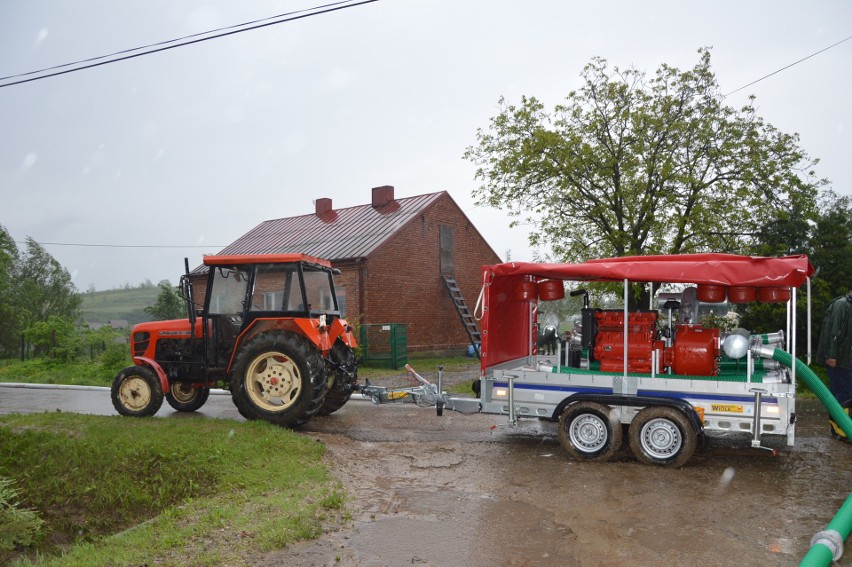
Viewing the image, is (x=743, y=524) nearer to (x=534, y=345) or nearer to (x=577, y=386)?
(x=577, y=386)

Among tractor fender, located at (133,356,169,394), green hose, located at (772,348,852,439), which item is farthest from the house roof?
green hose, located at (772,348,852,439)

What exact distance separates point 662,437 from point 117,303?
129 metres

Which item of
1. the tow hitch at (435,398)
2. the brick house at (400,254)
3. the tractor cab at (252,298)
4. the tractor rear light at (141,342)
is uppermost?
the brick house at (400,254)

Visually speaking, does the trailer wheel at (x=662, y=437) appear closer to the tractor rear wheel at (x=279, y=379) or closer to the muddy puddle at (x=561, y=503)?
the muddy puddle at (x=561, y=503)

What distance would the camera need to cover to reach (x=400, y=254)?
76.6 ft

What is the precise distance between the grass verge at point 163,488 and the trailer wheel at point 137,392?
0.31 m

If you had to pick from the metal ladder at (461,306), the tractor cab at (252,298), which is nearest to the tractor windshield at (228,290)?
the tractor cab at (252,298)

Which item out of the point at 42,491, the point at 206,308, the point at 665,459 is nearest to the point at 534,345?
the point at 665,459

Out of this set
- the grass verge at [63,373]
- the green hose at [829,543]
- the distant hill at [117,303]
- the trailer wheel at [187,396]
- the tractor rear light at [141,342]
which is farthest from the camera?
the distant hill at [117,303]

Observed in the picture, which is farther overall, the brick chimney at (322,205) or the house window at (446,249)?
the brick chimney at (322,205)

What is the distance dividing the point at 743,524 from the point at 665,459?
68.0 inches

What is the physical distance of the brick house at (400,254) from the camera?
22.0 m

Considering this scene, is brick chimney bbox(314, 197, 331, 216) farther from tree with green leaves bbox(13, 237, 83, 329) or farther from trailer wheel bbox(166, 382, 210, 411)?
tree with green leaves bbox(13, 237, 83, 329)

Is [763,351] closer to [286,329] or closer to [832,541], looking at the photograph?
[832,541]
